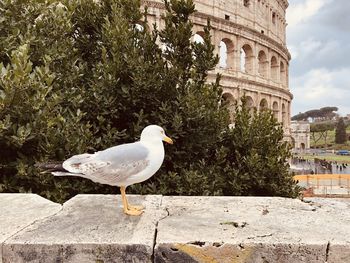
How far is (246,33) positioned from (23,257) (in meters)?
26.2

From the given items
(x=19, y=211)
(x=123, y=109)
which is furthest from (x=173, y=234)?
(x=123, y=109)

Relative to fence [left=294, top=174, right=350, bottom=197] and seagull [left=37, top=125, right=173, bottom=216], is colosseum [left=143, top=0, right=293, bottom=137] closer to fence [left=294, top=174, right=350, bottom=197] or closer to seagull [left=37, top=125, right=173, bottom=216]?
fence [left=294, top=174, right=350, bottom=197]

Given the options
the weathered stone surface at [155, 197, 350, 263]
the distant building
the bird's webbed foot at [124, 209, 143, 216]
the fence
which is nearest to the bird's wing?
the bird's webbed foot at [124, 209, 143, 216]

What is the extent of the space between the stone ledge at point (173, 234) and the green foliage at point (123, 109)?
195 cm

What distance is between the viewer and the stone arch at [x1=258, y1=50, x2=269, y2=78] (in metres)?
28.6

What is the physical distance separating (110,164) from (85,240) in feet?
1.91

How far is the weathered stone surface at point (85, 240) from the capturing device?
2.04m

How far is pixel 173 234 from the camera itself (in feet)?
7.18

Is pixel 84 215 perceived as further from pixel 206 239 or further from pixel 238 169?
pixel 238 169

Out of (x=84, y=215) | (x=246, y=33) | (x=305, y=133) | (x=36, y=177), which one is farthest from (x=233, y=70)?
(x=305, y=133)

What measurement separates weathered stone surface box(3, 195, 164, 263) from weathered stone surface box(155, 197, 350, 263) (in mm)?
122

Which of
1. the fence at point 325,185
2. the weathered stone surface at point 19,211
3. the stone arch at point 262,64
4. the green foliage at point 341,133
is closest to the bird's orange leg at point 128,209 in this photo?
the weathered stone surface at point 19,211

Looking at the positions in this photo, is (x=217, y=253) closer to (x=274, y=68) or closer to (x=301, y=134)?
(x=274, y=68)

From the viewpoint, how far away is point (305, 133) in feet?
271
